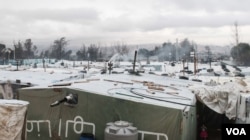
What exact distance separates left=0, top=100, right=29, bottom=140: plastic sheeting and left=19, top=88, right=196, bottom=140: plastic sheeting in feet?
7.70

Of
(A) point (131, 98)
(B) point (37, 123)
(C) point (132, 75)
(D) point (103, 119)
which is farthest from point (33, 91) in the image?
(C) point (132, 75)

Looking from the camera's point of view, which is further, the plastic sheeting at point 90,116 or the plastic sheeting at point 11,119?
the plastic sheeting at point 90,116

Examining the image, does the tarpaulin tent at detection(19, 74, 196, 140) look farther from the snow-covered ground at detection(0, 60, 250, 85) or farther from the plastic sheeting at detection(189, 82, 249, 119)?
the snow-covered ground at detection(0, 60, 250, 85)

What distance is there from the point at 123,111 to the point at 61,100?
201 centimetres

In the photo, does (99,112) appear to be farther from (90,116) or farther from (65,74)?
(65,74)

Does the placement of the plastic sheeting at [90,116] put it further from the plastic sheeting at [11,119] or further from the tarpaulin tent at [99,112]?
the plastic sheeting at [11,119]

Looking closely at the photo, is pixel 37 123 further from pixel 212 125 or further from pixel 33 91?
pixel 212 125

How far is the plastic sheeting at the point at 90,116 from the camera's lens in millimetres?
9695

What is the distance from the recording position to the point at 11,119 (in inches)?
330

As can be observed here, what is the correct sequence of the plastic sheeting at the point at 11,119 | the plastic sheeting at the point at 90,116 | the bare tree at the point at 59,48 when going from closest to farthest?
the plastic sheeting at the point at 11,119 → the plastic sheeting at the point at 90,116 → the bare tree at the point at 59,48

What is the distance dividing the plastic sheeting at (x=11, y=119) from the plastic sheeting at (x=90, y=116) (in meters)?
2.35

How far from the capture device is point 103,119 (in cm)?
1039

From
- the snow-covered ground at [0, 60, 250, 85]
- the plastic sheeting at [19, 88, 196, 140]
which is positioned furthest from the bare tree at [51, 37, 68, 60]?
the plastic sheeting at [19, 88, 196, 140]

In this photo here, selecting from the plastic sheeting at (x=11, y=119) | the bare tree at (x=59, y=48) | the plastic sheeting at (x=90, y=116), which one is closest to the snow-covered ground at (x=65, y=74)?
the plastic sheeting at (x=90, y=116)
